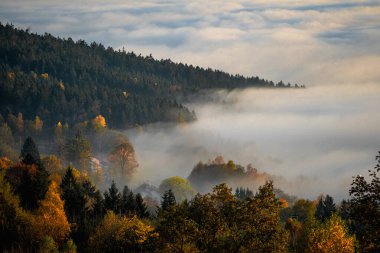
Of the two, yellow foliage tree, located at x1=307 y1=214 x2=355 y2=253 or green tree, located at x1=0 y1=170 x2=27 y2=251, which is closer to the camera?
yellow foliage tree, located at x1=307 y1=214 x2=355 y2=253

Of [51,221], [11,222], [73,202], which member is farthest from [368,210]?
[73,202]

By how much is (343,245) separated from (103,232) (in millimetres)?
33966

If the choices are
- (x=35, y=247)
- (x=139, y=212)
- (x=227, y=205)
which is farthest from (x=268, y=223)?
(x=139, y=212)

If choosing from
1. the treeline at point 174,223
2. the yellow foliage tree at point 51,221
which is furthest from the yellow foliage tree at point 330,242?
the yellow foliage tree at point 51,221

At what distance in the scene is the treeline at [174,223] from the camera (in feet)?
171

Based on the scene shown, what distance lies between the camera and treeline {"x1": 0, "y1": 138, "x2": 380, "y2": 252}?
5204 cm

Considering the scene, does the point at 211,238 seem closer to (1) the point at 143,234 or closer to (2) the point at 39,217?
(1) the point at 143,234

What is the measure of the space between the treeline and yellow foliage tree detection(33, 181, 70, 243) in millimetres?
138

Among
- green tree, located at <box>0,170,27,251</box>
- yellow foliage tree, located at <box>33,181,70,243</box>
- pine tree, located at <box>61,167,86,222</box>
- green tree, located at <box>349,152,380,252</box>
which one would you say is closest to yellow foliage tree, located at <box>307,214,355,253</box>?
green tree, located at <box>349,152,380,252</box>

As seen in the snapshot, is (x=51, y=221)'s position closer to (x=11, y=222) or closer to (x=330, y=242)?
(x=11, y=222)

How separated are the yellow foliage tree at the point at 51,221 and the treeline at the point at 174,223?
0.45ft

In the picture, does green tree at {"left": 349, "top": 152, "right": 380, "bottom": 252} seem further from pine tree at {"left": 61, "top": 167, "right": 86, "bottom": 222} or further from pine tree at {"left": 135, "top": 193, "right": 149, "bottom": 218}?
pine tree at {"left": 135, "top": 193, "right": 149, "bottom": 218}

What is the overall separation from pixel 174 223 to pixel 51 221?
4589 cm

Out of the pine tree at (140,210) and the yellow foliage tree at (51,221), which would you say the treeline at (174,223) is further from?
the yellow foliage tree at (51,221)
